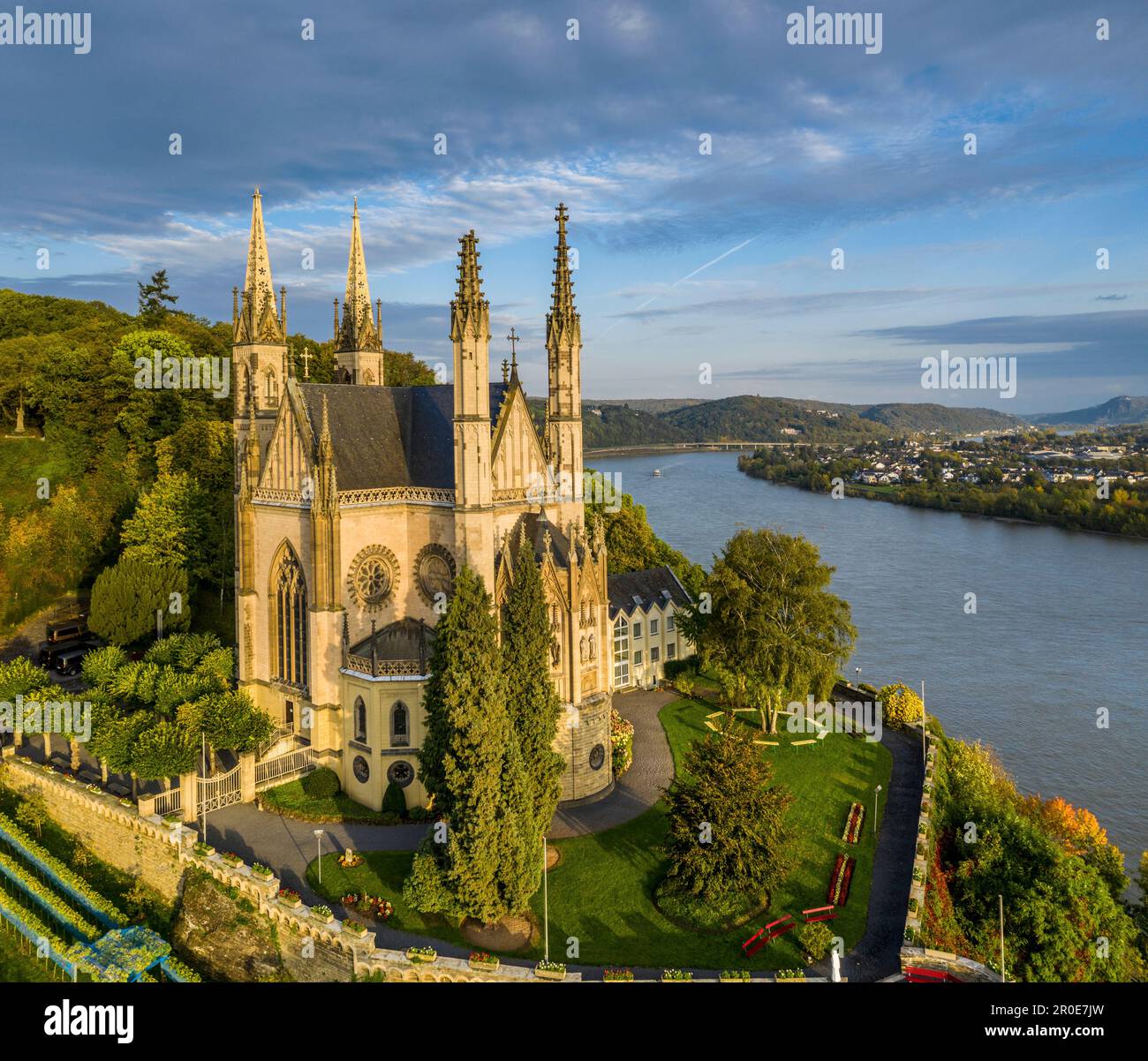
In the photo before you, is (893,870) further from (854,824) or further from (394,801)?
(394,801)

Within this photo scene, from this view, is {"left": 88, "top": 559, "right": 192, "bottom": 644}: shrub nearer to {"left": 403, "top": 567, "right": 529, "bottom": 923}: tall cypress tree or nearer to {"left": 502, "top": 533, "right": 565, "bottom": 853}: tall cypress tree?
{"left": 502, "top": 533, "right": 565, "bottom": 853}: tall cypress tree

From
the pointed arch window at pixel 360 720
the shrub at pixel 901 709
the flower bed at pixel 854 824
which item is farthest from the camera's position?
the shrub at pixel 901 709

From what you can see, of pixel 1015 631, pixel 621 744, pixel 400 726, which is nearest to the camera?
pixel 400 726

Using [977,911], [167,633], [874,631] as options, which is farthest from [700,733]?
[874,631]

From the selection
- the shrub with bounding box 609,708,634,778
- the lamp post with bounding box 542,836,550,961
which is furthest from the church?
the lamp post with bounding box 542,836,550,961

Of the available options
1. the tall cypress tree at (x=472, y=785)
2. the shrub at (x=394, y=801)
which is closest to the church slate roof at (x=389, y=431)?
the tall cypress tree at (x=472, y=785)

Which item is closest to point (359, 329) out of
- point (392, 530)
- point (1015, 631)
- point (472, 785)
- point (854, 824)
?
point (392, 530)

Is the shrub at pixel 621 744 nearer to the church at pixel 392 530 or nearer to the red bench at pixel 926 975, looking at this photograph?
the church at pixel 392 530
